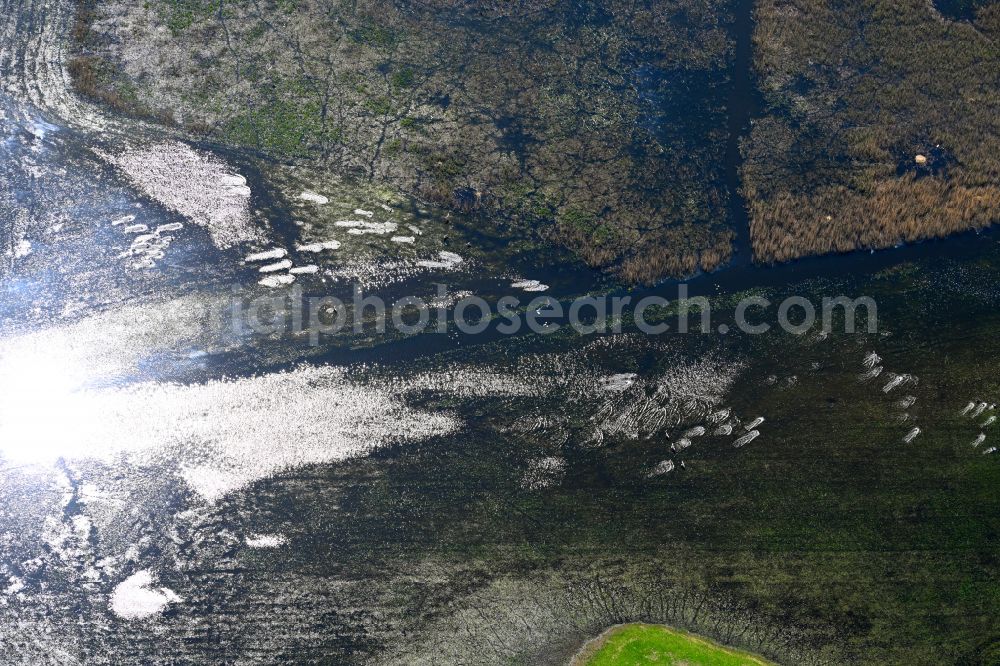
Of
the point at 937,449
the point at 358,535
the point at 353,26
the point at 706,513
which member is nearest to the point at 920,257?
the point at 937,449

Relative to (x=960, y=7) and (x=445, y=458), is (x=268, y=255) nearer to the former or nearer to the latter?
(x=445, y=458)

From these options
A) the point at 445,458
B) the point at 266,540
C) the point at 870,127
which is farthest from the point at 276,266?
the point at 870,127

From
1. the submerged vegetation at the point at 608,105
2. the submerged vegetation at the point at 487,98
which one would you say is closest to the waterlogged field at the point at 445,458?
the submerged vegetation at the point at 608,105

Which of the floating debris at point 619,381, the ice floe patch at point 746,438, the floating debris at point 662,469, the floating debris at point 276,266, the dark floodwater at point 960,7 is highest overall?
the dark floodwater at point 960,7

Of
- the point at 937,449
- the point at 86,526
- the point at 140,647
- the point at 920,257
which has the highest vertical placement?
the point at 920,257

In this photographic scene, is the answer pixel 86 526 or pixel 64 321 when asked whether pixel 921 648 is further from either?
pixel 64 321

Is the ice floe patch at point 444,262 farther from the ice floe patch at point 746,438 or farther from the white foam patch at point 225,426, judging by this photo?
the ice floe patch at point 746,438

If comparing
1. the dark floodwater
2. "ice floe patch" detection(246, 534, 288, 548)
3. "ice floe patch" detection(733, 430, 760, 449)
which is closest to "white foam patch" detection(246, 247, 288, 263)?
"ice floe patch" detection(246, 534, 288, 548)
